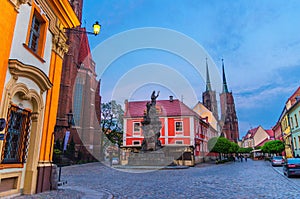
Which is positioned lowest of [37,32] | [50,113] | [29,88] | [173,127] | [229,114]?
[50,113]

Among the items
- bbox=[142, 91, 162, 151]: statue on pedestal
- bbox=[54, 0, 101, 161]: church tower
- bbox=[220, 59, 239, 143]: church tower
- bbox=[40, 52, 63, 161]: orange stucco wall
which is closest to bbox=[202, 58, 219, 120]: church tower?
bbox=[220, 59, 239, 143]: church tower

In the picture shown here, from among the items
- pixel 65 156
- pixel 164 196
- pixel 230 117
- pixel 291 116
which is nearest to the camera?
pixel 164 196

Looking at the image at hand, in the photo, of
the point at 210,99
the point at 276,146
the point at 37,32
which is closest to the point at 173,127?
the point at 276,146

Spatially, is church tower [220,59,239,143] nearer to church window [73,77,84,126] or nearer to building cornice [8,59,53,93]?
church window [73,77,84,126]

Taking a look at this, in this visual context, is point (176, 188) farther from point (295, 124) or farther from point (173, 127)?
point (295, 124)

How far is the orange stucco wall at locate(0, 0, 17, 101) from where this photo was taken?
6625 mm

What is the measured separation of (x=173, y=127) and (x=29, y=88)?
30883 millimetres

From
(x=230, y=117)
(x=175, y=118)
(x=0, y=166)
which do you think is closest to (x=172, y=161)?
(x=175, y=118)

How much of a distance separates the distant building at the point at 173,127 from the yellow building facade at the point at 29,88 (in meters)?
26.5

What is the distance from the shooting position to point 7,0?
6.82m

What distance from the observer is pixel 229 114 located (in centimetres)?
9088

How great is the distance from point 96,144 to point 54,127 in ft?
101

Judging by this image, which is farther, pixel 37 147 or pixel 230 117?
pixel 230 117

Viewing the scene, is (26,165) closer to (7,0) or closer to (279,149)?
(7,0)
